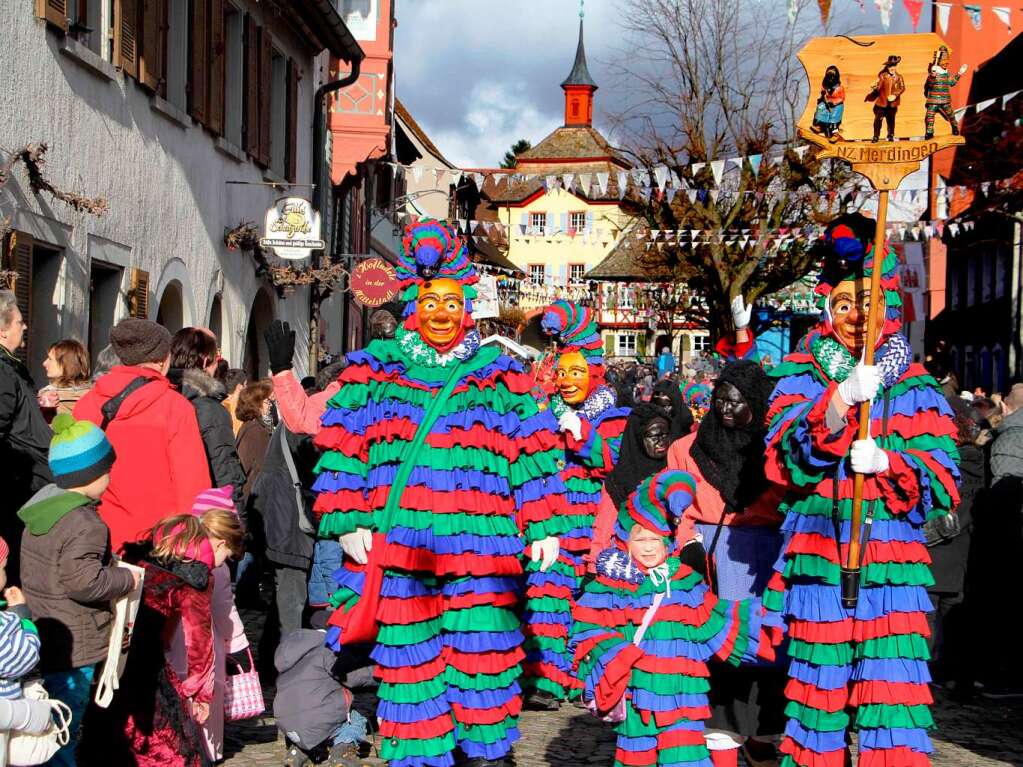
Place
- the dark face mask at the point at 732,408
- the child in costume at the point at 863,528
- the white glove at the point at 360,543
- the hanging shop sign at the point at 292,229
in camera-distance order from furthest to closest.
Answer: the hanging shop sign at the point at 292,229
the dark face mask at the point at 732,408
the white glove at the point at 360,543
the child in costume at the point at 863,528

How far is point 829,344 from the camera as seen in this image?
217 inches

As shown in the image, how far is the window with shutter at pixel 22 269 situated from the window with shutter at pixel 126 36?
2.60 m

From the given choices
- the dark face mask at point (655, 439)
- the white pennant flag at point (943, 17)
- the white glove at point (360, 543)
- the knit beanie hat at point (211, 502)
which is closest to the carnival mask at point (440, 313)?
the white glove at point (360, 543)

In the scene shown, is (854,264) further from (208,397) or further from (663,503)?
(208,397)

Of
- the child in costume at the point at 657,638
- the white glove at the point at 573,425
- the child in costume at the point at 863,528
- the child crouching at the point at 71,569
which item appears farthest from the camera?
the white glove at the point at 573,425

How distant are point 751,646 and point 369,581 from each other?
158 centimetres

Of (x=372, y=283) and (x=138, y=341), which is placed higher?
(x=372, y=283)

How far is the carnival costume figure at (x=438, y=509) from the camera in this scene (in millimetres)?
5734

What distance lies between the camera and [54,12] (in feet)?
34.0

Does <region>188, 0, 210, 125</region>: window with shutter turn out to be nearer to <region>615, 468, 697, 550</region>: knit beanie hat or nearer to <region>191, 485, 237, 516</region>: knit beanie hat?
<region>191, 485, 237, 516</region>: knit beanie hat

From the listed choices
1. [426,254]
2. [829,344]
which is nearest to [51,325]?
[426,254]

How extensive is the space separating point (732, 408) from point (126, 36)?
8028 millimetres

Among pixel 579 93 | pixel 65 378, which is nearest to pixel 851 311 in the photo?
pixel 65 378

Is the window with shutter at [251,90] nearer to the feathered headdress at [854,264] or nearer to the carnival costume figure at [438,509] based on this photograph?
the carnival costume figure at [438,509]
